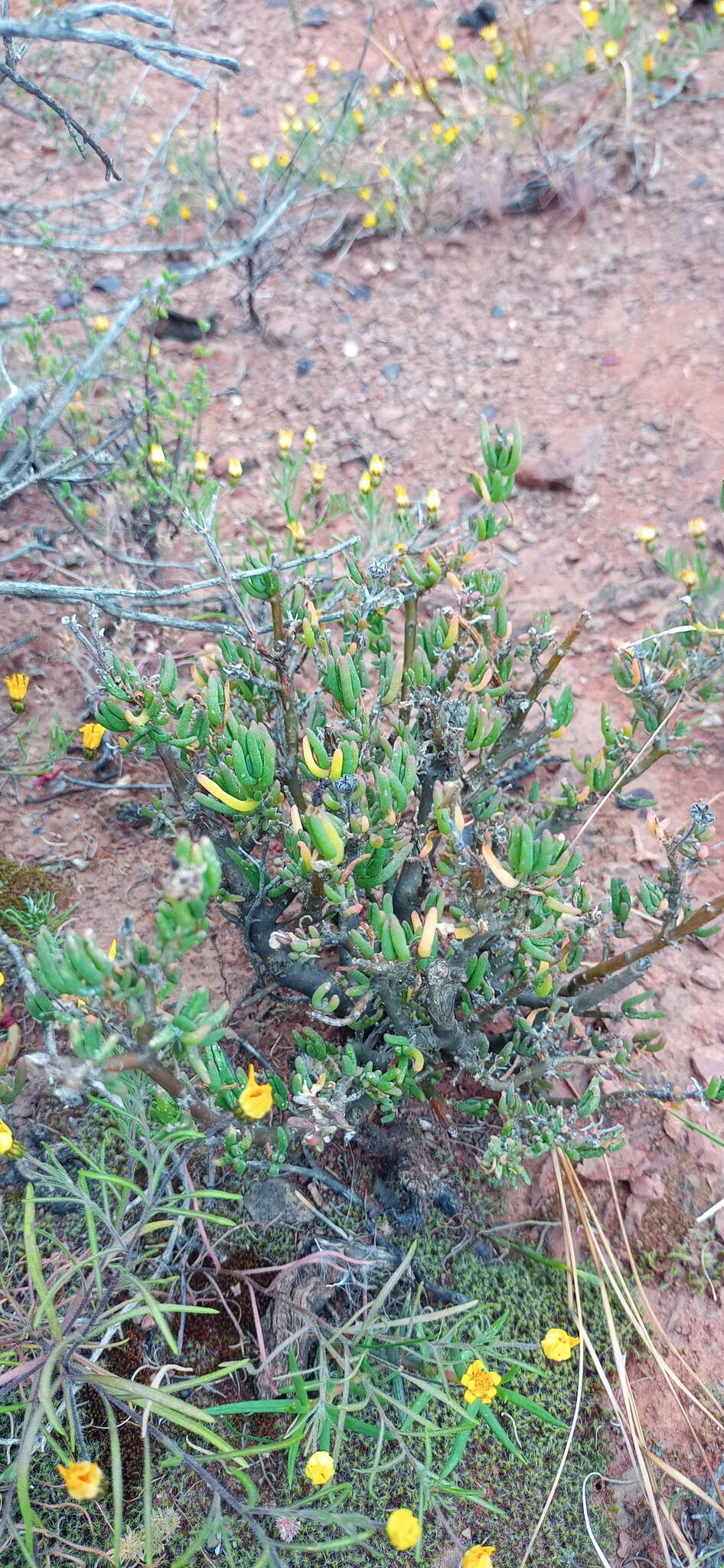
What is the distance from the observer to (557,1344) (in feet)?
5.21

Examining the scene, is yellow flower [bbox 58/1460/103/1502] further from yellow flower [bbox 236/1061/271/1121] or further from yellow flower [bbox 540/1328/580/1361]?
yellow flower [bbox 540/1328/580/1361]

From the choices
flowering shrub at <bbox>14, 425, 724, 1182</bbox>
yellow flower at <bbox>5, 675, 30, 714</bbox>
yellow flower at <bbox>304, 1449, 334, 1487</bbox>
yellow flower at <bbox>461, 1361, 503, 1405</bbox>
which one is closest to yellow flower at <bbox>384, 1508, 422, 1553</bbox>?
yellow flower at <bbox>304, 1449, 334, 1487</bbox>

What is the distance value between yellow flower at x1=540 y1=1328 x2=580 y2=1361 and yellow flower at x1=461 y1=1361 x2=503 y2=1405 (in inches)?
4.7

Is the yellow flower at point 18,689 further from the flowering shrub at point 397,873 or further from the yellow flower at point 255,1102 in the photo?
the yellow flower at point 255,1102

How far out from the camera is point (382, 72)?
4977 mm

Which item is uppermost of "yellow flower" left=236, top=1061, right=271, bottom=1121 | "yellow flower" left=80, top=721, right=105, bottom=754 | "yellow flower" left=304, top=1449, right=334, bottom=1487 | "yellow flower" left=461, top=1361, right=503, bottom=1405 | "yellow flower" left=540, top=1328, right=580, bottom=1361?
"yellow flower" left=236, top=1061, right=271, bottom=1121

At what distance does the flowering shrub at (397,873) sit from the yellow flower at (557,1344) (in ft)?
0.83

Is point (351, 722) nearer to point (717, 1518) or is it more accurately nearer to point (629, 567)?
point (717, 1518)

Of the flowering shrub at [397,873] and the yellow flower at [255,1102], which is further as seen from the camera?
the flowering shrub at [397,873]

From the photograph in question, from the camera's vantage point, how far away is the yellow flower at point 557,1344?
158 centimetres

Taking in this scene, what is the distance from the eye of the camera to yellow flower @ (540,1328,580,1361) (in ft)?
5.19

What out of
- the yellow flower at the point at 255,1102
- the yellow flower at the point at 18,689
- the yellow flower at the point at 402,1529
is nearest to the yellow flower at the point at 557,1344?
the yellow flower at the point at 402,1529

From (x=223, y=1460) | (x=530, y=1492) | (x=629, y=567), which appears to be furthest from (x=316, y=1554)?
(x=629, y=567)

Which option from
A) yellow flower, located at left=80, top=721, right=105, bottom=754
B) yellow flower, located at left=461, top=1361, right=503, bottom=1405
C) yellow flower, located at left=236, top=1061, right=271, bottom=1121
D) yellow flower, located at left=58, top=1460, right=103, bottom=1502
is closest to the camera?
yellow flower, located at left=58, top=1460, right=103, bottom=1502
